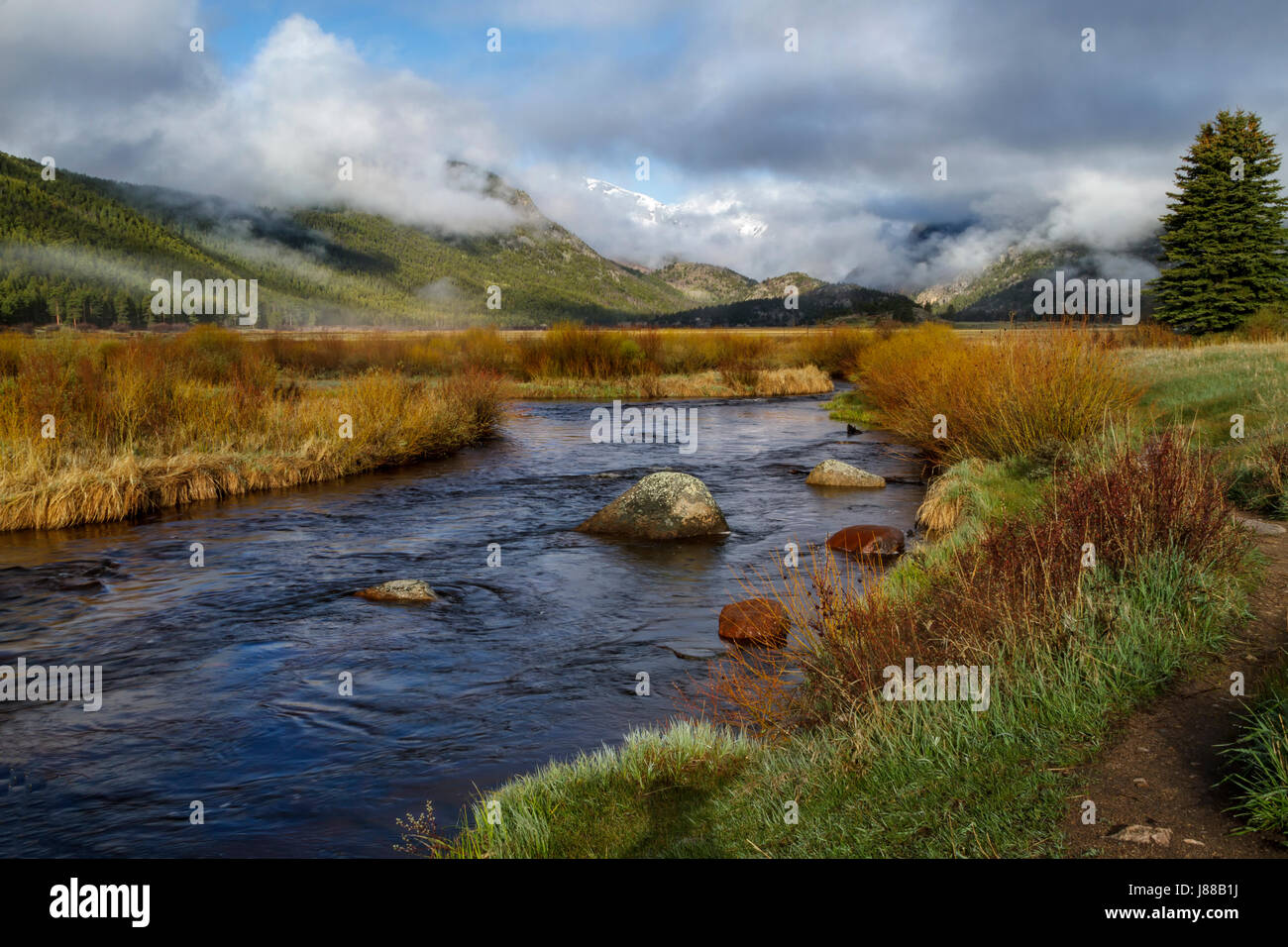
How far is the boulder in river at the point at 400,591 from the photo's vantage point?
11.0 m

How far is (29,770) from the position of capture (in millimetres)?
6691

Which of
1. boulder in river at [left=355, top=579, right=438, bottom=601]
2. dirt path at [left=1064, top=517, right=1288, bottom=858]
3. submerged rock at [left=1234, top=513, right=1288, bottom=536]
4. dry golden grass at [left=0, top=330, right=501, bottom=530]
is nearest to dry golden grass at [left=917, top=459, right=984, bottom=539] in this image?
submerged rock at [left=1234, top=513, right=1288, bottom=536]

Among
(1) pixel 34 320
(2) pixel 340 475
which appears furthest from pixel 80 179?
(2) pixel 340 475

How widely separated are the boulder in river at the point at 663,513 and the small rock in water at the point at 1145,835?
33.9 feet

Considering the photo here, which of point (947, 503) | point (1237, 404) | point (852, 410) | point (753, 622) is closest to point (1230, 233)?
point (852, 410)

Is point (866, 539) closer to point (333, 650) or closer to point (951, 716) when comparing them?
point (333, 650)

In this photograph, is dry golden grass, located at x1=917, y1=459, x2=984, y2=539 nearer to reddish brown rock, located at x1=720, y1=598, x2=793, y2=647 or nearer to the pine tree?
reddish brown rock, located at x1=720, y1=598, x2=793, y2=647

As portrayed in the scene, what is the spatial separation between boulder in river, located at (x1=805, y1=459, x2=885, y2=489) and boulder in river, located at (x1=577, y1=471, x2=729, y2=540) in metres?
4.11

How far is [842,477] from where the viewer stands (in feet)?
59.6

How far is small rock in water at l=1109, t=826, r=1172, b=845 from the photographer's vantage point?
386 cm

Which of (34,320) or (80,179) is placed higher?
(80,179)

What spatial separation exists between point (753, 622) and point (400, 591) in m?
4.34
